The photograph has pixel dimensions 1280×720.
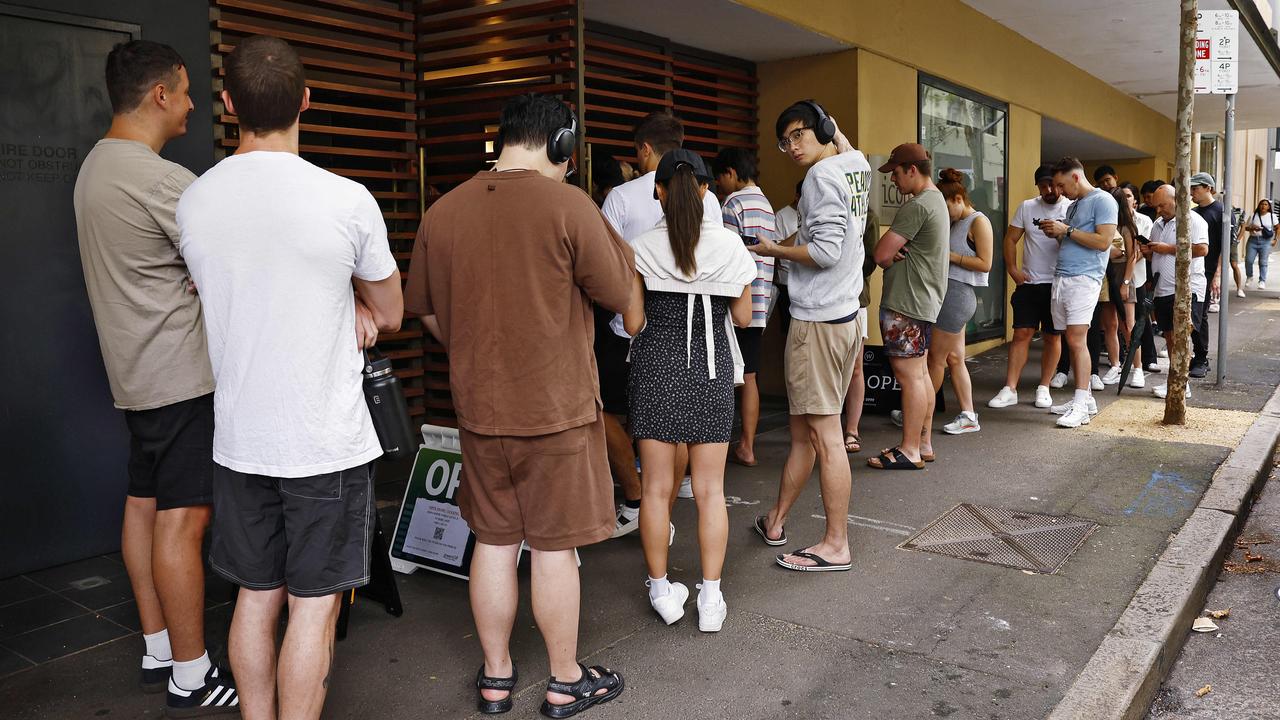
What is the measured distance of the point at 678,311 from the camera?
144 inches

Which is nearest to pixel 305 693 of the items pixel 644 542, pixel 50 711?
pixel 50 711

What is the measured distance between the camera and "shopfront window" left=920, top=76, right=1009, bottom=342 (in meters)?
10.2

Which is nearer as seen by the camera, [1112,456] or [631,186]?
[631,186]

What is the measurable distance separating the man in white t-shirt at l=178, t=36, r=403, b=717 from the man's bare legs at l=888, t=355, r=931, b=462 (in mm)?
4027

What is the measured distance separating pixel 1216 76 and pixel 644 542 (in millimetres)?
7064

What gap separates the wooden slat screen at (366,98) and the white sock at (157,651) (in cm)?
251

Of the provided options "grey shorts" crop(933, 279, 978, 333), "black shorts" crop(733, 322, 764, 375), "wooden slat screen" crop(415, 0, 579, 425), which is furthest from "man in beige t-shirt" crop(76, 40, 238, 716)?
"grey shorts" crop(933, 279, 978, 333)

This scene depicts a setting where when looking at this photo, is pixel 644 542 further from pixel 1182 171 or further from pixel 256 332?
pixel 1182 171

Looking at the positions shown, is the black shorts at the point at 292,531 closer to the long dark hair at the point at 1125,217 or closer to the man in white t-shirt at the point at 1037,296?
the man in white t-shirt at the point at 1037,296

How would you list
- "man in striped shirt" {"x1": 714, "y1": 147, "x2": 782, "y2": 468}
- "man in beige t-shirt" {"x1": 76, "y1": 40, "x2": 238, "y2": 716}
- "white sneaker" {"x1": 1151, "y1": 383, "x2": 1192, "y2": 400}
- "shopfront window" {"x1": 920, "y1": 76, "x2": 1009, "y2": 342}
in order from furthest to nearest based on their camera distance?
"shopfront window" {"x1": 920, "y1": 76, "x2": 1009, "y2": 342} < "white sneaker" {"x1": 1151, "y1": 383, "x2": 1192, "y2": 400} < "man in striped shirt" {"x1": 714, "y1": 147, "x2": 782, "y2": 468} < "man in beige t-shirt" {"x1": 76, "y1": 40, "x2": 238, "y2": 716}

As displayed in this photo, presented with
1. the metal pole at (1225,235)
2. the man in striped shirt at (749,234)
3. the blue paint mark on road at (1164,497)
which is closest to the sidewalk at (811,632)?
the blue paint mark on road at (1164,497)

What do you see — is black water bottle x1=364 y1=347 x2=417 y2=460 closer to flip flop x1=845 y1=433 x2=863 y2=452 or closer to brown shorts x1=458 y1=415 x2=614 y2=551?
brown shorts x1=458 y1=415 x2=614 y2=551

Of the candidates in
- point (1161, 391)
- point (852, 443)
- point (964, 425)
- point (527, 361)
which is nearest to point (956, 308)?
point (964, 425)

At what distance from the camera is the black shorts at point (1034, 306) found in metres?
8.18
